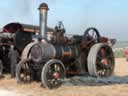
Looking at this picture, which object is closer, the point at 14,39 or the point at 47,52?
the point at 47,52

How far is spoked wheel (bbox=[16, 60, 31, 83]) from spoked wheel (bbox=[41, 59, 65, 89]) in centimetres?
137

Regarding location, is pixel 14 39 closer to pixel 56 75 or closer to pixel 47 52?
pixel 47 52

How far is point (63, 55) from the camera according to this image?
12.6m

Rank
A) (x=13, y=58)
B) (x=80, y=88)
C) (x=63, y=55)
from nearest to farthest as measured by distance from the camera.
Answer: (x=80, y=88) → (x=63, y=55) → (x=13, y=58)

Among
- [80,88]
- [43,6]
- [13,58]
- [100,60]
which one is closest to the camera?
[80,88]

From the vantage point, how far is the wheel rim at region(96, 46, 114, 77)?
43.1 feet

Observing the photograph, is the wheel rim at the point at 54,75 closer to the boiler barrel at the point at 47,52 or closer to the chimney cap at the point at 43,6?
the boiler barrel at the point at 47,52

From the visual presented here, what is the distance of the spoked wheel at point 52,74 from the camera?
1109 centimetres

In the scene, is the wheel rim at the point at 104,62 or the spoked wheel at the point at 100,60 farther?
the wheel rim at the point at 104,62

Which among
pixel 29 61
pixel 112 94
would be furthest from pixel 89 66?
pixel 112 94

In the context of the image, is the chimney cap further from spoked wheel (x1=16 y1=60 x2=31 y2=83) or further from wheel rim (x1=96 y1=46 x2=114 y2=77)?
wheel rim (x1=96 y1=46 x2=114 y2=77)

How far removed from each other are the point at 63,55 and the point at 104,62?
5.48ft

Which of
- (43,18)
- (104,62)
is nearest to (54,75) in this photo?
(104,62)

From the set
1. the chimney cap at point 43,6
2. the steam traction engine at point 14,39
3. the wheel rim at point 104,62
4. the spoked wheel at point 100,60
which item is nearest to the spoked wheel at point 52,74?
the spoked wheel at point 100,60
